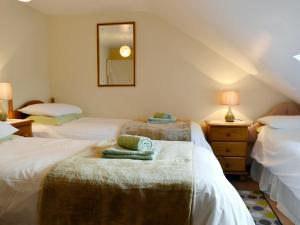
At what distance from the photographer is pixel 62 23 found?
12.4ft

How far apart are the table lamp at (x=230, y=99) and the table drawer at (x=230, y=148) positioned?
35cm

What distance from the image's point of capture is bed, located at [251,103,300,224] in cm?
216

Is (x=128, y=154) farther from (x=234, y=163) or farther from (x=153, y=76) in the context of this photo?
(x=153, y=76)

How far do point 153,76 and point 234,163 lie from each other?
160 cm

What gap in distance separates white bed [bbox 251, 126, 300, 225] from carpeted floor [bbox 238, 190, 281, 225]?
0.11 m

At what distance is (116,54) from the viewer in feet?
12.2

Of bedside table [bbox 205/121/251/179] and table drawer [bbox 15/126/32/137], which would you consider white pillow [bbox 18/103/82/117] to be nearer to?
table drawer [bbox 15/126/32/137]

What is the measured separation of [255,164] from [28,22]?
3.51m

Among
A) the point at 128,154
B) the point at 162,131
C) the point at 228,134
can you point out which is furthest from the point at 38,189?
the point at 228,134

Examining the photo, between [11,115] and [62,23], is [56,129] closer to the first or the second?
[11,115]

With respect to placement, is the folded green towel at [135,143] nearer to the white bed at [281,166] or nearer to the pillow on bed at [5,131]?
the pillow on bed at [5,131]

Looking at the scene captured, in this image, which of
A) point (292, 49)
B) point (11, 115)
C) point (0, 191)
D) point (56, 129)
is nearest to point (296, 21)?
point (292, 49)

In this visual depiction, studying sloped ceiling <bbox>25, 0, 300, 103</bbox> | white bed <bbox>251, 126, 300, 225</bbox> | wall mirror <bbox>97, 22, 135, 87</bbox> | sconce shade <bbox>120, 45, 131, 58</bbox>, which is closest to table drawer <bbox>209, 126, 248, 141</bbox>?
white bed <bbox>251, 126, 300, 225</bbox>

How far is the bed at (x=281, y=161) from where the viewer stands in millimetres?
2158
